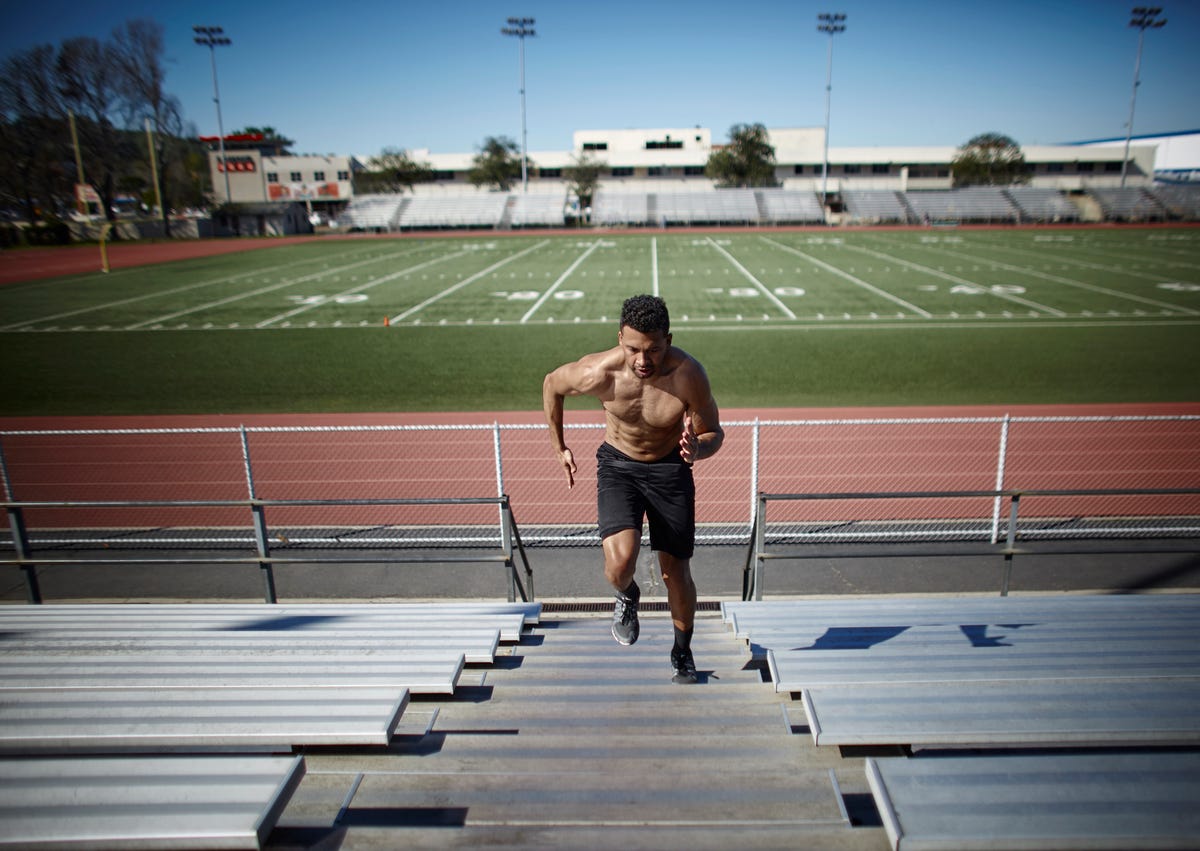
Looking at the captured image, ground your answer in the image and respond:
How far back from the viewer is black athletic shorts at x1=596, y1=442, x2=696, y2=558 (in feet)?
14.1

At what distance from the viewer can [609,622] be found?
554cm

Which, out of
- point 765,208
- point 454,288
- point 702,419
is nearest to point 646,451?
point 702,419

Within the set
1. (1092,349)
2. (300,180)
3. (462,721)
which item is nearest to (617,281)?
Answer: (1092,349)

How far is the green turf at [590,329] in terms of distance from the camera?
1594 centimetres

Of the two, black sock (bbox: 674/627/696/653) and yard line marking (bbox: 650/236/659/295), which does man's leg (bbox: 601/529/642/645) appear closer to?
black sock (bbox: 674/627/696/653)

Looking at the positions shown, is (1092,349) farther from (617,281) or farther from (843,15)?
(843,15)

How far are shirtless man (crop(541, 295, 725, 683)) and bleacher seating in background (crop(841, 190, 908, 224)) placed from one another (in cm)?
7447

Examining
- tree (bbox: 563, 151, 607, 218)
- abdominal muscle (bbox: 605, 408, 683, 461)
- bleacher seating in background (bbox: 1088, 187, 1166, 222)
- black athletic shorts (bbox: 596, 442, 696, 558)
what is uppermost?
tree (bbox: 563, 151, 607, 218)

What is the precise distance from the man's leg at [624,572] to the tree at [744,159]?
87.6 meters

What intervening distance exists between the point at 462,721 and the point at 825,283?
99.0 ft

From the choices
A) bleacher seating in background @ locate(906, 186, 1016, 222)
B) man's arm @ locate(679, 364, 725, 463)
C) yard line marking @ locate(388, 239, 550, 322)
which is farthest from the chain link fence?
bleacher seating in background @ locate(906, 186, 1016, 222)

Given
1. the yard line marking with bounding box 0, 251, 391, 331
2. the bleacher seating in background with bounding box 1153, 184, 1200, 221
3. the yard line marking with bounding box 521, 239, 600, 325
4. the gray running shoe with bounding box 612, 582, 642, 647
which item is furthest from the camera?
the bleacher seating in background with bounding box 1153, 184, 1200, 221

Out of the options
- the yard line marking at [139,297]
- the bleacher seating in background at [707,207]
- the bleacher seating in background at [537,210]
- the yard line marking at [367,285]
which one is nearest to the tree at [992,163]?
the bleacher seating in background at [707,207]

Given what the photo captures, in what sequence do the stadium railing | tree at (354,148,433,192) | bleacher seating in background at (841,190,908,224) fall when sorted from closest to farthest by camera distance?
1. the stadium railing
2. bleacher seating in background at (841,190,908,224)
3. tree at (354,148,433,192)
